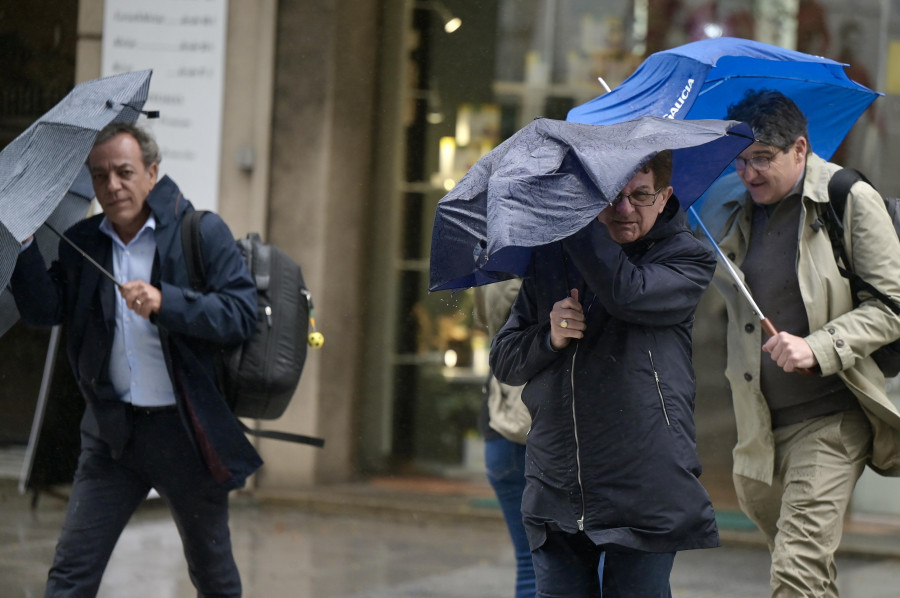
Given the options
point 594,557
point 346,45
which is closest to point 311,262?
point 346,45

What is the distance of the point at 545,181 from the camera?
3.25 metres

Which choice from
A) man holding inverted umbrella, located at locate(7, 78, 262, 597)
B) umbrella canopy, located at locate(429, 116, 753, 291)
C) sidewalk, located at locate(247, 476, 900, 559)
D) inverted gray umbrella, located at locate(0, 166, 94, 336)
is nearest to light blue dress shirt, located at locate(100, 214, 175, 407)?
man holding inverted umbrella, located at locate(7, 78, 262, 597)

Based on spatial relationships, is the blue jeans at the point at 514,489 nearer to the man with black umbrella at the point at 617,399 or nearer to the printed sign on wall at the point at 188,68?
the man with black umbrella at the point at 617,399

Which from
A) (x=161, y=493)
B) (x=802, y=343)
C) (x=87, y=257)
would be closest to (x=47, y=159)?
(x=87, y=257)

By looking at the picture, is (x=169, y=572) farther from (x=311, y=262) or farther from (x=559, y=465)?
(x=559, y=465)

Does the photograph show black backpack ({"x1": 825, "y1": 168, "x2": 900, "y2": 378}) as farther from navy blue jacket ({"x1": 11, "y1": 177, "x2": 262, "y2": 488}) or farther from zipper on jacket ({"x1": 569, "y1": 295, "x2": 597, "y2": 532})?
navy blue jacket ({"x1": 11, "y1": 177, "x2": 262, "y2": 488})

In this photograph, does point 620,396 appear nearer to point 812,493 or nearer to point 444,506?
point 812,493

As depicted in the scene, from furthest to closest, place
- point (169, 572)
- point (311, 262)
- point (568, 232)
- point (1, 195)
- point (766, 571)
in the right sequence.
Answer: point (311, 262) < point (766, 571) < point (169, 572) < point (1, 195) < point (568, 232)

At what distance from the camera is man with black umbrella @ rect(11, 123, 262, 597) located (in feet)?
14.7

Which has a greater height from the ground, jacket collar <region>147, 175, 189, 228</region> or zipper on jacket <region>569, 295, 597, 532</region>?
jacket collar <region>147, 175, 189, 228</region>

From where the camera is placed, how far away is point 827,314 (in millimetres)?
4402

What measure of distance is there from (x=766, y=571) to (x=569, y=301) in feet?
14.5

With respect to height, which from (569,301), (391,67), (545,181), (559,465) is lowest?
(559,465)

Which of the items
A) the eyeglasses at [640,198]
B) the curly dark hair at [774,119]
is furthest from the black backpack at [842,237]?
the eyeglasses at [640,198]
